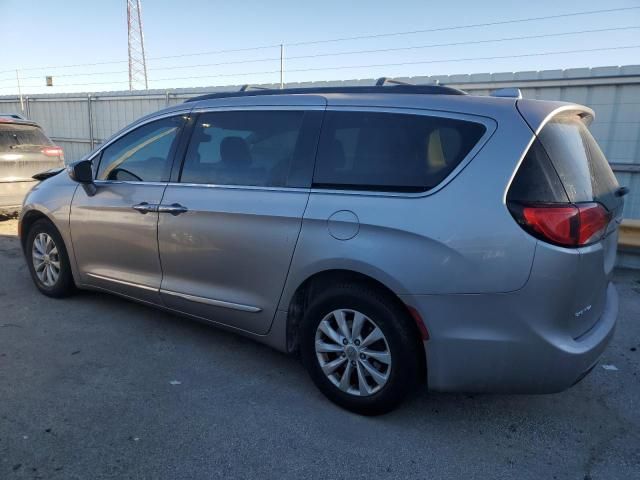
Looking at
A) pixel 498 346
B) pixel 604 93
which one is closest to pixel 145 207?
pixel 498 346

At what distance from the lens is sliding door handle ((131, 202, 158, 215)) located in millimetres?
3668

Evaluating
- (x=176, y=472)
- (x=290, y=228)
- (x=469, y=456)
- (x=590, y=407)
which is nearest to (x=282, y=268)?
(x=290, y=228)

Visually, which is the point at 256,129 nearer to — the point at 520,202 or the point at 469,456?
the point at 520,202

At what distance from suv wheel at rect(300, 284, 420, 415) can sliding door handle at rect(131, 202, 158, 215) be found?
4.85ft

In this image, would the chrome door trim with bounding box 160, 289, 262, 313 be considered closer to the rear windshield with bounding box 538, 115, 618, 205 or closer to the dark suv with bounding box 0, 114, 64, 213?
the rear windshield with bounding box 538, 115, 618, 205

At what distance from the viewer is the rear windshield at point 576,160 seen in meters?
2.48

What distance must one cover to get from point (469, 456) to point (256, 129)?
7.66 ft

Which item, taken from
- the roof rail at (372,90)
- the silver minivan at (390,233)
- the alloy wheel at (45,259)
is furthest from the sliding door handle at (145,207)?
the alloy wheel at (45,259)

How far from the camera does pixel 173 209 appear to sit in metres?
3.53

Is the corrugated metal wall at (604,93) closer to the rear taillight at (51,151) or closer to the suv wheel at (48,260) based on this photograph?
the rear taillight at (51,151)

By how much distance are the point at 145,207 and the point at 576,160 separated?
285cm

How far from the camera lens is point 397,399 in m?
2.76

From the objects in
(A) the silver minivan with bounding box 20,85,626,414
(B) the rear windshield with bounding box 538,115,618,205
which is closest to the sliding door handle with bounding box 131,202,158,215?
(A) the silver minivan with bounding box 20,85,626,414

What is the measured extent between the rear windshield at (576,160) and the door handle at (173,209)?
229cm
